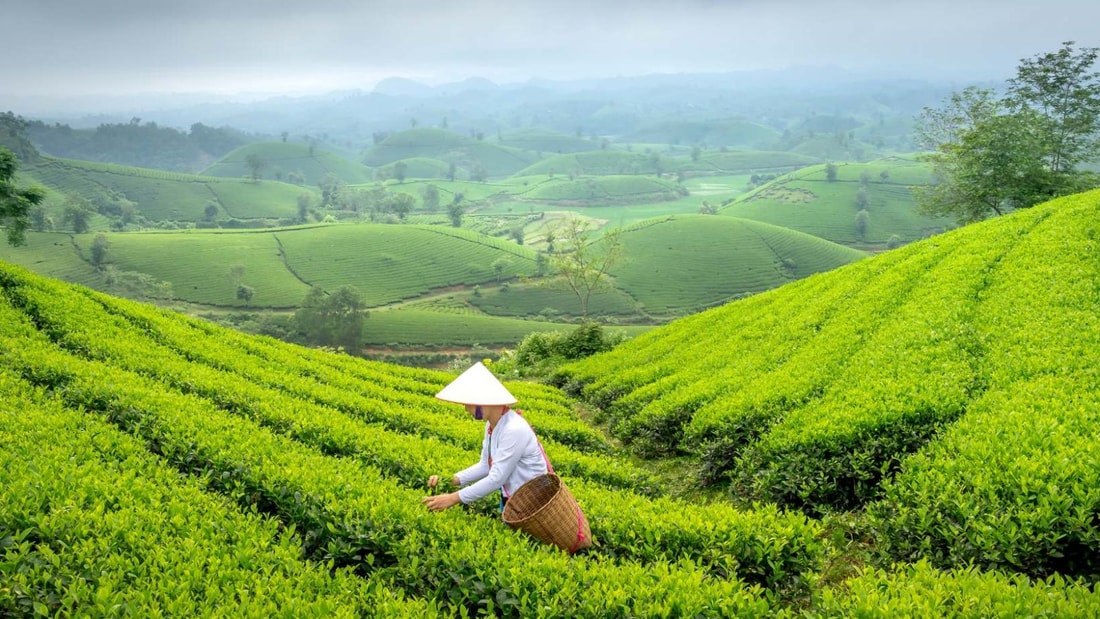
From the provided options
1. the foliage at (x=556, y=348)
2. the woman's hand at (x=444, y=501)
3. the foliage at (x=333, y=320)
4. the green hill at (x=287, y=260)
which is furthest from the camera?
the green hill at (x=287, y=260)

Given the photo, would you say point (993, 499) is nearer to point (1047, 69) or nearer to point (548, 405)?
point (548, 405)

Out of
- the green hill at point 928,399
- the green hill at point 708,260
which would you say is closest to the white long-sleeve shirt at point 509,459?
the green hill at point 928,399

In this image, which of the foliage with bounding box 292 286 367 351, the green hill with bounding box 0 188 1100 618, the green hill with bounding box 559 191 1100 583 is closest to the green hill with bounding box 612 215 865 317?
the foliage with bounding box 292 286 367 351

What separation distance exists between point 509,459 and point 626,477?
208 inches

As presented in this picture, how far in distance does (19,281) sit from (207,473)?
43.1ft

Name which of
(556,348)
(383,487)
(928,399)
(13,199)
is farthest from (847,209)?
(383,487)

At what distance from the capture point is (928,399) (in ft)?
35.0

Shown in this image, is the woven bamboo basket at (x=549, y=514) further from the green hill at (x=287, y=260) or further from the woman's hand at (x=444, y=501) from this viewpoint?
the green hill at (x=287, y=260)

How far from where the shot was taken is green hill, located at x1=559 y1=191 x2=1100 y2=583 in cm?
757

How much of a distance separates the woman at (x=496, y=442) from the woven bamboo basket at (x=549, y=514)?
13 centimetres

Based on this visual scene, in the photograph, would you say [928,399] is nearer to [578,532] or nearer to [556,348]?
[578,532]

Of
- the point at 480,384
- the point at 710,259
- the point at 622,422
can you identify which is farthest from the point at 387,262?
the point at 480,384

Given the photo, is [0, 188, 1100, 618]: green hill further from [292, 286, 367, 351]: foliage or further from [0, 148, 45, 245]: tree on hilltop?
[292, 286, 367, 351]: foliage

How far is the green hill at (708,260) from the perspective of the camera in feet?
402
